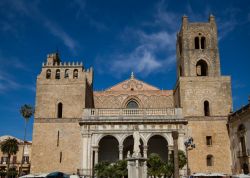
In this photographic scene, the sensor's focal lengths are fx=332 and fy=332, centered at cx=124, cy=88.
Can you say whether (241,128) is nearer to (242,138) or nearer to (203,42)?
(242,138)

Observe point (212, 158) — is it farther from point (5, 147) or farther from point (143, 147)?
point (5, 147)

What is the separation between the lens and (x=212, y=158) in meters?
31.4

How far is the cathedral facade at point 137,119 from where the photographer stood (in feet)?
104

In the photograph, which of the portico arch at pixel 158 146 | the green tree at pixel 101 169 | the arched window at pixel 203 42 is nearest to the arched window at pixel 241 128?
the portico arch at pixel 158 146

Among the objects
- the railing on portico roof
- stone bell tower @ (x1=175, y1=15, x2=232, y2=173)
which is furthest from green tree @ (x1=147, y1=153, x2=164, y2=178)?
the railing on portico roof

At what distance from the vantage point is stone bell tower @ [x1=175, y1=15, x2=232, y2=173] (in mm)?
31422

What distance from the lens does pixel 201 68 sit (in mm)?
38031

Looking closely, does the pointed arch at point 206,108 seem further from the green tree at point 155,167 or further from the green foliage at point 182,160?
the green tree at point 155,167

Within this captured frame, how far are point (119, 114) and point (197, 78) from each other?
28.8 ft

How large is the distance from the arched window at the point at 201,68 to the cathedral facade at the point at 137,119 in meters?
0.18

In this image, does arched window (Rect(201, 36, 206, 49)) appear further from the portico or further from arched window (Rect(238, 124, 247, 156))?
arched window (Rect(238, 124, 247, 156))

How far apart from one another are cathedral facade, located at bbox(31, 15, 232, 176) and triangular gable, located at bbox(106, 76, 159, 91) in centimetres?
610

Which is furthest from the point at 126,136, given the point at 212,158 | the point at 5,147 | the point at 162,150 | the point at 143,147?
the point at 5,147

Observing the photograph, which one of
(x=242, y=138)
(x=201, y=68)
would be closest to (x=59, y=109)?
(x=201, y=68)
